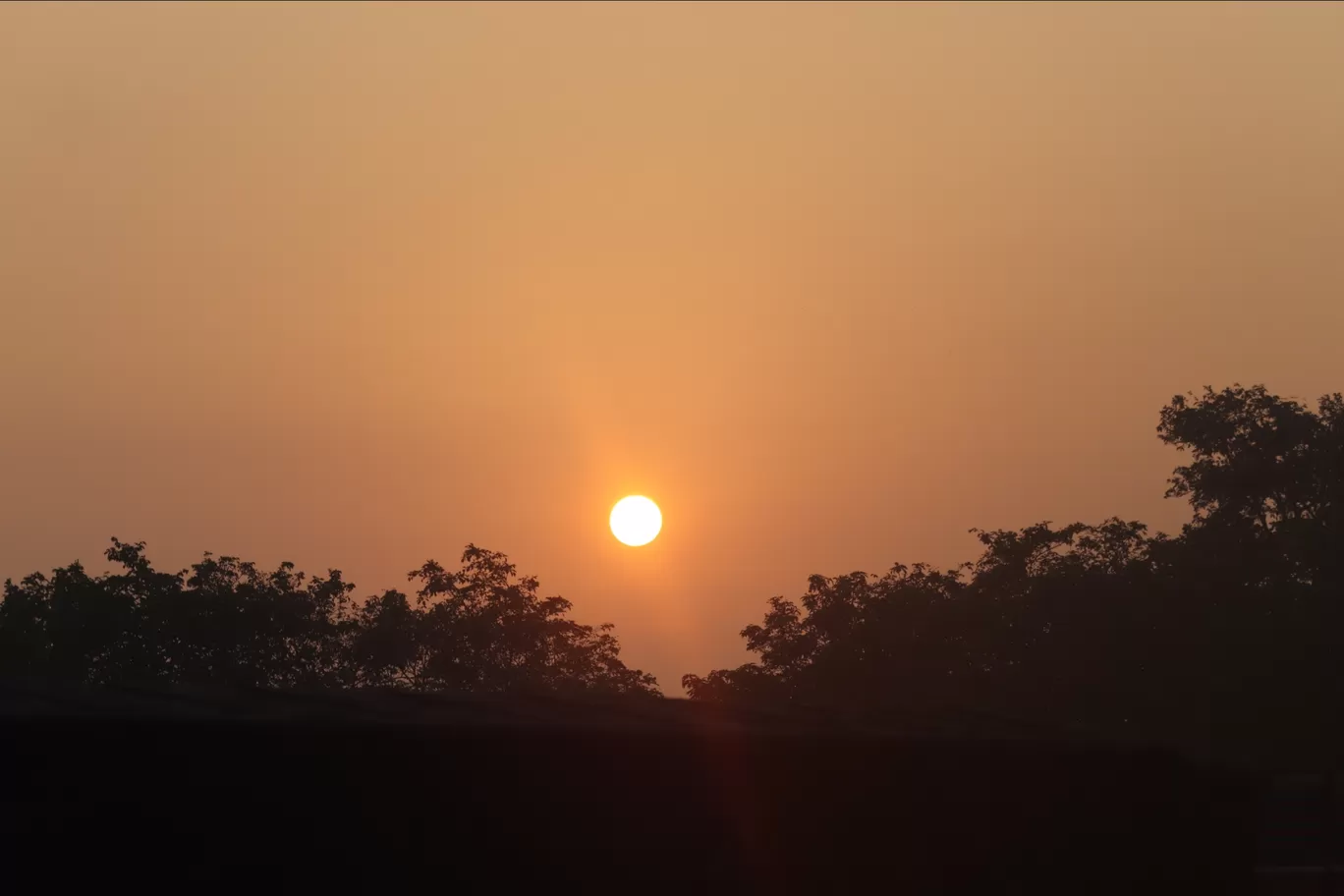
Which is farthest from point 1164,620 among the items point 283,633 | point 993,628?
point 283,633

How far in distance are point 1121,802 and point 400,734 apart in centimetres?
720

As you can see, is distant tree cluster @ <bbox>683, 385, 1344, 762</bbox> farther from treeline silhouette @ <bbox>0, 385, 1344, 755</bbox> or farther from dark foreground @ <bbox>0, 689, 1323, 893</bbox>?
dark foreground @ <bbox>0, 689, 1323, 893</bbox>

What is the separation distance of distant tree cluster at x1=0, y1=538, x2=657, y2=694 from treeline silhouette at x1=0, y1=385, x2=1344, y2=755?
0.22ft

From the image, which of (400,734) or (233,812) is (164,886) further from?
(400,734)

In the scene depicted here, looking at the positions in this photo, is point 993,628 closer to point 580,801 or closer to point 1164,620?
point 1164,620

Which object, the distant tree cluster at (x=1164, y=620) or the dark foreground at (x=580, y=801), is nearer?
the dark foreground at (x=580, y=801)

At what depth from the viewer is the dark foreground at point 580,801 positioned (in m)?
6.80

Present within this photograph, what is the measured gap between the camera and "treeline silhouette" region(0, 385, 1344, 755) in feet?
108

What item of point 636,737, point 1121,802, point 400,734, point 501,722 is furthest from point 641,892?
point 1121,802

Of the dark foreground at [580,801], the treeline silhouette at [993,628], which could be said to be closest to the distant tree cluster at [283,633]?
the treeline silhouette at [993,628]

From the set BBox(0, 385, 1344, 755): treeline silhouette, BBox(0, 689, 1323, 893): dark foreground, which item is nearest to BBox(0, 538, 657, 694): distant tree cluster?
BBox(0, 385, 1344, 755): treeline silhouette

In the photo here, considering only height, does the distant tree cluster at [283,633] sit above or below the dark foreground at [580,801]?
above

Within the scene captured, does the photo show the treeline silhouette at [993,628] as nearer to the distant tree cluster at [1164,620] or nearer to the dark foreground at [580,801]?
the distant tree cluster at [1164,620]

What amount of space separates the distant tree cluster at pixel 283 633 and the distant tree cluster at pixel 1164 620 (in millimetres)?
7562
